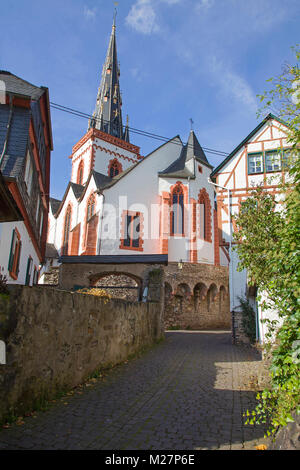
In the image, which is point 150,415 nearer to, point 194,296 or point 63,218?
point 194,296

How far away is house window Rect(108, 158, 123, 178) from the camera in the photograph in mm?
38938

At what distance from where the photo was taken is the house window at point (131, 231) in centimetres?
2455

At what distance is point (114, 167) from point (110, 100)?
9673 mm

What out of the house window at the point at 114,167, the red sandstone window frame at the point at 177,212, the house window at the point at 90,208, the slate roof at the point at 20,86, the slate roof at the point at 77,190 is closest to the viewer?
the slate roof at the point at 20,86

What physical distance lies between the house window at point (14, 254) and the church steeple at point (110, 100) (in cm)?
3184

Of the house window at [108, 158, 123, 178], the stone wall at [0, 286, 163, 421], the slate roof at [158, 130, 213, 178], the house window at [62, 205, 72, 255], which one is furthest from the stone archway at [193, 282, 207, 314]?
the house window at [108, 158, 123, 178]

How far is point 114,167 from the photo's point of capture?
129ft

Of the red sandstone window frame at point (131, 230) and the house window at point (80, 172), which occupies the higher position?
the house window at point (80, 172)

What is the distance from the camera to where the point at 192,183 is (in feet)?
85.4

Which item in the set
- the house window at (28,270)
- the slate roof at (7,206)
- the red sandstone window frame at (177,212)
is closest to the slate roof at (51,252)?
the red sandstone window frame at (177,212)

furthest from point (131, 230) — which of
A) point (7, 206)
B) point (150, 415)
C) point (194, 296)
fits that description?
point (150, 415)

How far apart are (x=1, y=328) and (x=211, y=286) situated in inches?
850

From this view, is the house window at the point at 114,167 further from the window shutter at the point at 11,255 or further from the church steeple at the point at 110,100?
the window shutter at the point at 11,255
